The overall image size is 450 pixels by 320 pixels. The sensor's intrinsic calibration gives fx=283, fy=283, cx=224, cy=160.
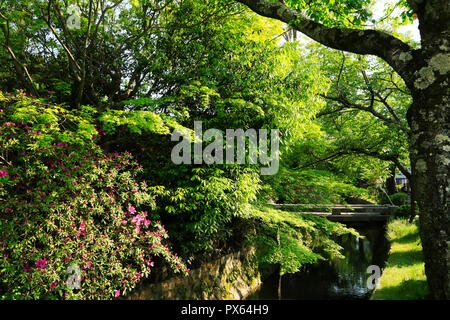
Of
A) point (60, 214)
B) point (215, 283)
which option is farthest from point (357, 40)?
point (215, 283)

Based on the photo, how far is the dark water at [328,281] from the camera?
412 inches

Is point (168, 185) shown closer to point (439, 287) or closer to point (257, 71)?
point (257, 71)

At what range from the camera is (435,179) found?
2818 millimetres

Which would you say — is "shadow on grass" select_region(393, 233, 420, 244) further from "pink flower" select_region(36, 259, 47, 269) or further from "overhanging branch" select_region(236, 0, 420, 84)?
"pink flower" select_region(36, 259, 47, 269)

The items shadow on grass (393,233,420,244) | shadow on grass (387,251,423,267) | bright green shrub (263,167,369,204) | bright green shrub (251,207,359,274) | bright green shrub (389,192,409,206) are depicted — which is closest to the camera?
shadow on grass (387,251,423,267)

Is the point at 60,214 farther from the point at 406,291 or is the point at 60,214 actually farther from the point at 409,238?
the point at 409,238

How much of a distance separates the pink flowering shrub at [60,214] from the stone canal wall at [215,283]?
1103 millimetres

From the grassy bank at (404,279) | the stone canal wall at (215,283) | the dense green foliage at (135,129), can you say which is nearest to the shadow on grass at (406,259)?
the grassy bank at (404,279)

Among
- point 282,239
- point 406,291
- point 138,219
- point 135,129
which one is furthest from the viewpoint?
point 282,239

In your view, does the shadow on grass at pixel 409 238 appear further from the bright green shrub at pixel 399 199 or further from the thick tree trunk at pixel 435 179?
the bright green shrub at pixel 399 199

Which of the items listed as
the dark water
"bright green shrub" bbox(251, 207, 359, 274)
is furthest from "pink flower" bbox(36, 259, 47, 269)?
the dark water

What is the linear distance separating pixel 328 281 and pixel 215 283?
6228mm

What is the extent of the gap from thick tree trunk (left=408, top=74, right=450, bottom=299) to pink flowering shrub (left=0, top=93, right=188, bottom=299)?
15.7 feet

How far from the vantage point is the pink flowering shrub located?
4.41 m
